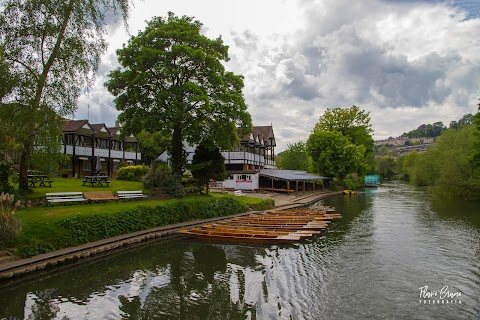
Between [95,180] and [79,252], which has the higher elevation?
[95,180]

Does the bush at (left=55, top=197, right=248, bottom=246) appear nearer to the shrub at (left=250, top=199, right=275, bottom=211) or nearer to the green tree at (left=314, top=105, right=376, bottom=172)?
the shrub at (left=250, top=199, right=275, bottom=211)

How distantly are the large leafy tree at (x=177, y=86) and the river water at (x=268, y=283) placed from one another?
10.1 metres

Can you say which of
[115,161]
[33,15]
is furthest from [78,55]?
[115,161]

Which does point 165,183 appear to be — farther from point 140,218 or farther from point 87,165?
point 87,165

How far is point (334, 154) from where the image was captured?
5944 cm

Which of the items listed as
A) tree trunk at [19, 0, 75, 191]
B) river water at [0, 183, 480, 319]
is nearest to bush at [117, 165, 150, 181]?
tree trunk at [19, 0, 75, 191]

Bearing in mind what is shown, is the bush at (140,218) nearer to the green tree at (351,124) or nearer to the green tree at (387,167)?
the green tree at (351,124)

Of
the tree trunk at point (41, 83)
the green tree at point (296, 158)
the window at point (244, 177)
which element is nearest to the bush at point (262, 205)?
the window at point (244, 177)

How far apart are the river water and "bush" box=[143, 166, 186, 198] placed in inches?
274

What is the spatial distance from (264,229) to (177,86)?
1241 centimetres

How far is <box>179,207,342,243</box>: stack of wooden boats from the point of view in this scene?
62.4 feet

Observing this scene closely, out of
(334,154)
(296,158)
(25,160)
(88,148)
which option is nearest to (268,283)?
(25,160)

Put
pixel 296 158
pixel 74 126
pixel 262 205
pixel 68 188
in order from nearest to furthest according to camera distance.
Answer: pixel 68 188, pixel 262 205, pixel 74 126, pixel 296 158

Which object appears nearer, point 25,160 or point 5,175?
point 5,175
